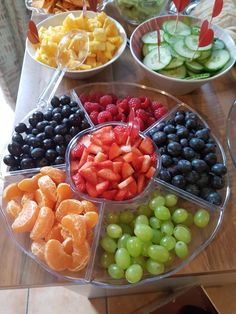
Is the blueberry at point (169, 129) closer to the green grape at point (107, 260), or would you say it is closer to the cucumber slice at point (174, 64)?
the cucumber slice at point (174, 64)

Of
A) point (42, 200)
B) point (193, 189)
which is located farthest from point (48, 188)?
point (193, 189)

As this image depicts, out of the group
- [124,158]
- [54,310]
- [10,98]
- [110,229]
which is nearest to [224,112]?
[124,158]

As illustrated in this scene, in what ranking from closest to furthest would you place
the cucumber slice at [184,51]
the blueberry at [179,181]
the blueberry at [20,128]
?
the blueberry at [179,181]
the blueberry at [20,128]
the cucumber slice at [184,51]

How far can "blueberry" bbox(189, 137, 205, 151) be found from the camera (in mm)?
797

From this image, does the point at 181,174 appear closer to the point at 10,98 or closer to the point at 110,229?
the point at 110,229

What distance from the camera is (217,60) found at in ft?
3.22

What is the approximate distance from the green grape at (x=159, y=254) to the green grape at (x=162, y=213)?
69 millimetres

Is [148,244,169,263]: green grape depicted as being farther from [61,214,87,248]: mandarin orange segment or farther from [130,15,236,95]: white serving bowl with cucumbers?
[130,15,236,95]: white serving bowl with cucumbers

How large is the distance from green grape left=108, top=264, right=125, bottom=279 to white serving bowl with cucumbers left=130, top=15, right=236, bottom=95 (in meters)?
0.55

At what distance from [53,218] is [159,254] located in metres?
0.24

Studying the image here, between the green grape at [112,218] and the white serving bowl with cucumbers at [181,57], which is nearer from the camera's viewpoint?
the green grape at [112,218]

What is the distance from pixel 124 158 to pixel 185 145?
16cm

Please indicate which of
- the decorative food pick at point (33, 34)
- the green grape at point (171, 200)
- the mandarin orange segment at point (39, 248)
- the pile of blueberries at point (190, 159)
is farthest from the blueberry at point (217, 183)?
the decorative food pick at point (33, 34)

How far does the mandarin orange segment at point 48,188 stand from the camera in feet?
2.40
